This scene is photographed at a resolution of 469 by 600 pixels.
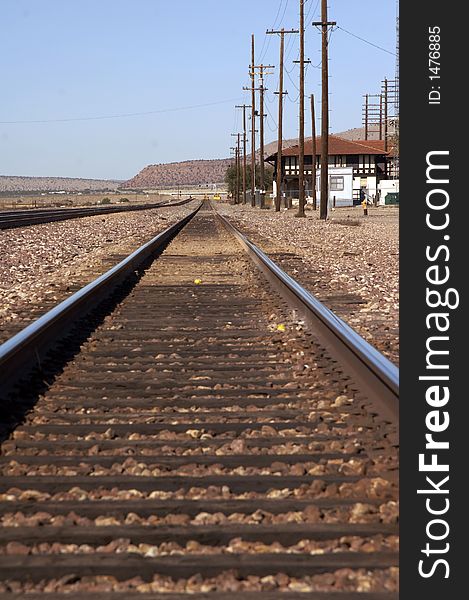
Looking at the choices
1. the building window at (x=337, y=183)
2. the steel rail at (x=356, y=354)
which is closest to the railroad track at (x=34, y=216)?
the building window at (x=337, y=183)

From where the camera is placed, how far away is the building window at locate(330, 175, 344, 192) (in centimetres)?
7206

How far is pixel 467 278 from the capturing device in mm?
6758

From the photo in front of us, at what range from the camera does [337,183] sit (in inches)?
2884

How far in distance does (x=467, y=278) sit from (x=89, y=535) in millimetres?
3872

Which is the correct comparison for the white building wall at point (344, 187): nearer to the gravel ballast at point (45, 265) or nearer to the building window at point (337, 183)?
the building window at point (337, 183)

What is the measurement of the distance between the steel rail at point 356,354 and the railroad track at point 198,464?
0.08 ft

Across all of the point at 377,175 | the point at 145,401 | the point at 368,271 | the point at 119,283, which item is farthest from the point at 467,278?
the point at 377,175

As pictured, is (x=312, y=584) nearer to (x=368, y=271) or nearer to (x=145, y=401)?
(x=145, y=401)

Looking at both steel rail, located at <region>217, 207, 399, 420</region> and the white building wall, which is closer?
steel rail, located at <region>217, 207, 399, 420</region>

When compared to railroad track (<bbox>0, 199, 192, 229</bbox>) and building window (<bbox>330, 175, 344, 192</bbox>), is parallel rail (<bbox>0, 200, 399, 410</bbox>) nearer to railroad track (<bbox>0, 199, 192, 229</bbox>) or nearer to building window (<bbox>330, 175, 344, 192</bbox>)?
railroad track (<bbox>0, 199, 192, 229</bbox>)

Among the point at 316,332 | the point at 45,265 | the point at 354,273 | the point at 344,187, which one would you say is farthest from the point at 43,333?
the point at 344,187

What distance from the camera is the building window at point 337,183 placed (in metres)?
72.1

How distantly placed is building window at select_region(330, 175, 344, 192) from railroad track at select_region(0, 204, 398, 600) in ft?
210

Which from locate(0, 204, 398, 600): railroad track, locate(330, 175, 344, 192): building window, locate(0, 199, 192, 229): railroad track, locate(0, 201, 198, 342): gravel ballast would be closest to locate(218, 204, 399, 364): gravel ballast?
locate(0, 204, 398, 600): railroad track
